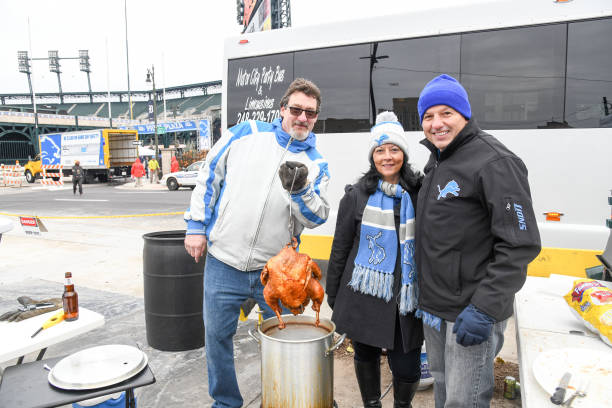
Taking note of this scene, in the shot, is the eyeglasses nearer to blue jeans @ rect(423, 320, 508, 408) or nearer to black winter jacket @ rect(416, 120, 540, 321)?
A: black winter jacket @ rect(416, 120, 540, 321)

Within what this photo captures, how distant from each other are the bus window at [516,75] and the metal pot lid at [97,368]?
15.2ft

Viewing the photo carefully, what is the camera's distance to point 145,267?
154 inches

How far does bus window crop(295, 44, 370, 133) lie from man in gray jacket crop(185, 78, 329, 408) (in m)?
3.22

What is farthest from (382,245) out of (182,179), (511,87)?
(182,179)

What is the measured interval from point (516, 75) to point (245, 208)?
395cm

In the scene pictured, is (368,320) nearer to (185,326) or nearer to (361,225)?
(361,225)

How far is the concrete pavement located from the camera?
3.30 metres

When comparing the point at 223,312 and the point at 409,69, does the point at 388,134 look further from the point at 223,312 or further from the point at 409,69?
the point at 409,69

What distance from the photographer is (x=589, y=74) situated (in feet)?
14.8

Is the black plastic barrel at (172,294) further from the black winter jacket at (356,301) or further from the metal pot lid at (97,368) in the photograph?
the black winter jacket at (356,301)

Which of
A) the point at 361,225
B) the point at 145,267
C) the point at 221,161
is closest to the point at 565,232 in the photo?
the point at 361,225

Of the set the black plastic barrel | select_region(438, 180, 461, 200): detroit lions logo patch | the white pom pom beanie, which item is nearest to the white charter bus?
the black plastic barrel

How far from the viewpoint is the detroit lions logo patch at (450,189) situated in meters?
1.92

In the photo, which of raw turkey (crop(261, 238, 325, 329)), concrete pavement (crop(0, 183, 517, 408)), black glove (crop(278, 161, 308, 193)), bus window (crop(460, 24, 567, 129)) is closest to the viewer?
black glove (crop(278, 161, 308, 193))
